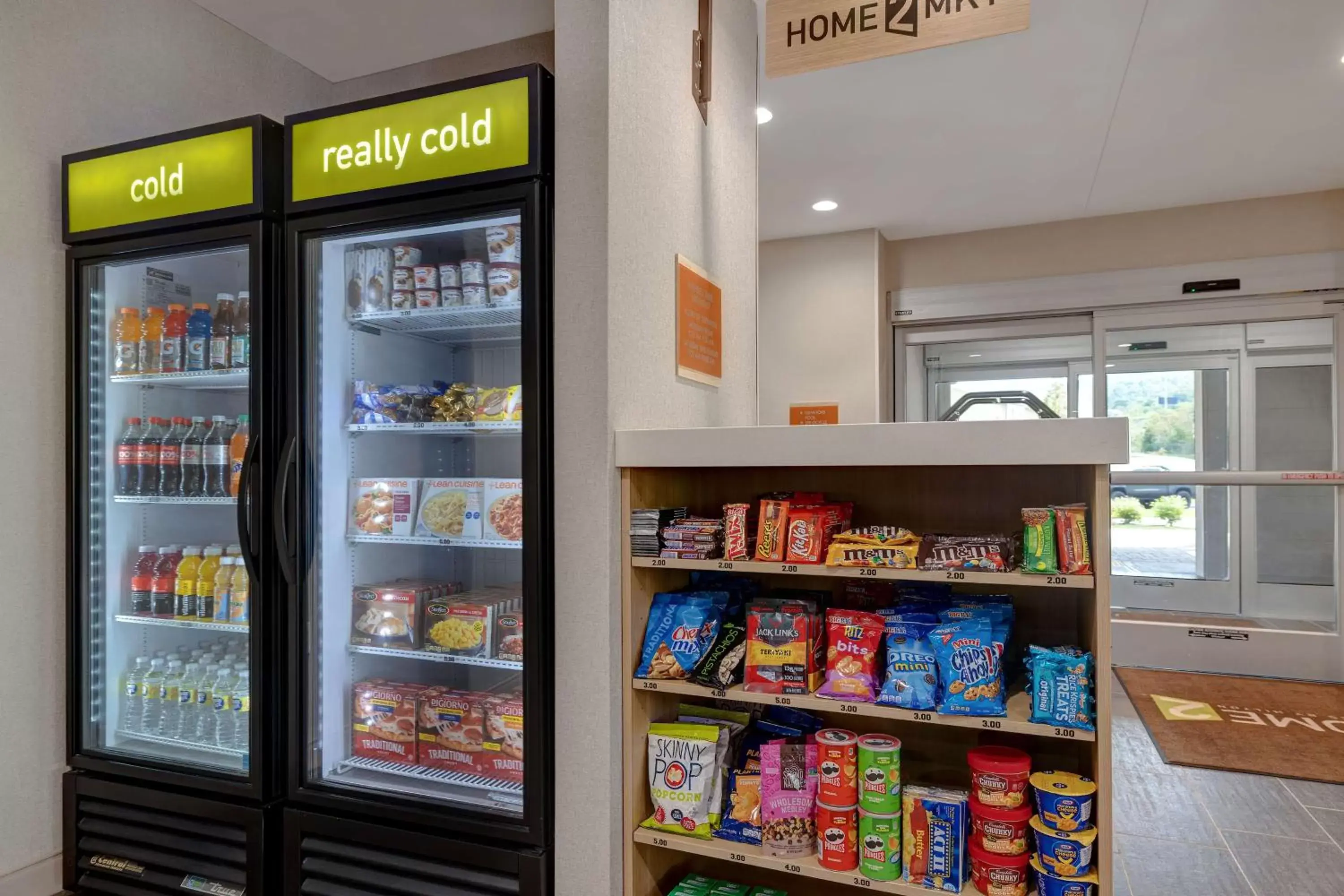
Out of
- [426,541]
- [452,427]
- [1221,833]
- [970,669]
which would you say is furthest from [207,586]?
[1221,833]

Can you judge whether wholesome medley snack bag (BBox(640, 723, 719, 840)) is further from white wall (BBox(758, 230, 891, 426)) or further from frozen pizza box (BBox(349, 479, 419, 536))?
white wall (BBox(758, 230, 891, 426))

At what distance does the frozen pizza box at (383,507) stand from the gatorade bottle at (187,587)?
1.95ft

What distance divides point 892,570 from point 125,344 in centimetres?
234

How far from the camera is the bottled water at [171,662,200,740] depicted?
2.46 meters

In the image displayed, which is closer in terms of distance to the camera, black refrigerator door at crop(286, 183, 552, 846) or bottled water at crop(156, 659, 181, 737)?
black refrigerator door at crop(286, 183, 552, 846)

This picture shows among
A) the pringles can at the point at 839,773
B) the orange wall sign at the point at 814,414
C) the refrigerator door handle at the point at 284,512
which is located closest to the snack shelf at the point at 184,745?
the refrigerator door handle at the point at 284,512

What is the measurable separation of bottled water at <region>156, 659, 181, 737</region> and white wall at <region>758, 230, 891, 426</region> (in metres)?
3.89

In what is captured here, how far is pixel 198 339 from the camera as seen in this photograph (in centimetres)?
246

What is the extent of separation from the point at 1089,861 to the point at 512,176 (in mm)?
1873

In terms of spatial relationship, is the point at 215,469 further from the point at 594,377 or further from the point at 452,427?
the point at 594,377

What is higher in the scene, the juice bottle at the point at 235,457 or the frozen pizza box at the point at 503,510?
the juice bottle at the point at 235,457

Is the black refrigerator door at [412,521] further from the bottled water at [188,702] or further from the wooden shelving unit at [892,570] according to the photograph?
the bottled water at [188,702]

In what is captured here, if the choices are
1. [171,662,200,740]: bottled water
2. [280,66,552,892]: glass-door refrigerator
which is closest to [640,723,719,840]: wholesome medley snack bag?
[280,66,552,892]: glass-door refrigerator

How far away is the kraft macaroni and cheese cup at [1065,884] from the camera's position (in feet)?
5.06
